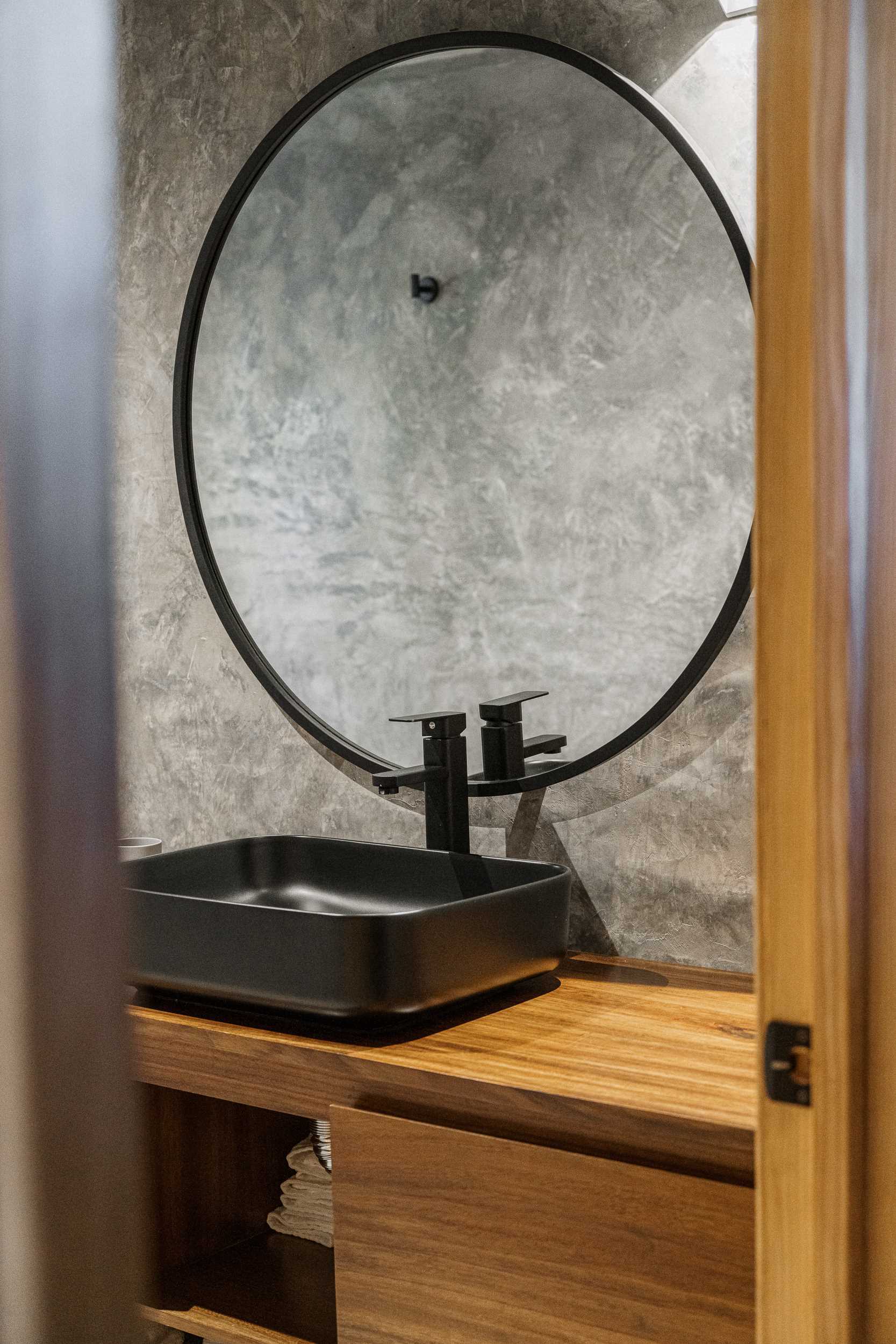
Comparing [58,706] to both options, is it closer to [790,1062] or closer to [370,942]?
[790,1062]

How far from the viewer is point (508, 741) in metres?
1.38

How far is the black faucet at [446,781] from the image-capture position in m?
1.36

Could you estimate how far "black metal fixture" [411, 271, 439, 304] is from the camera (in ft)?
4.87

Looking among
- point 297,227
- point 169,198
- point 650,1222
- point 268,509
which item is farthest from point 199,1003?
point 169,198

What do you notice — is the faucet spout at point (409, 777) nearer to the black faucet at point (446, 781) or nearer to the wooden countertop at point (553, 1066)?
the black faucet at point (446, 781)

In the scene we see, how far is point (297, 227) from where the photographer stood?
1.60 m

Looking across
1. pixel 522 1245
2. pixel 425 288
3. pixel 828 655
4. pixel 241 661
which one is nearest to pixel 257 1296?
pixel 522 1245

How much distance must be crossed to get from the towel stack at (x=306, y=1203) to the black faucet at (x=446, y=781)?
403mm

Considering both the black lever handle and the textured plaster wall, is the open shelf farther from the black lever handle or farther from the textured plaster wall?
the black lever handle

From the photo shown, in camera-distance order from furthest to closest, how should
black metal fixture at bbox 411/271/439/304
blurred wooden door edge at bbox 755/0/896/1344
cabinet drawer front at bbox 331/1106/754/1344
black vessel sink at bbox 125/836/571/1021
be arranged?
1. black metal fixture at bbox 411/271/439/304
2. black vessel sink at bbox 125/836/571/1021
3. cabinet drawer front at bbox 331/1106/754/1344
4. blurred wooden door edge at bbox 755/0/896/1344

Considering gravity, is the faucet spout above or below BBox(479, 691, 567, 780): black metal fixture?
below

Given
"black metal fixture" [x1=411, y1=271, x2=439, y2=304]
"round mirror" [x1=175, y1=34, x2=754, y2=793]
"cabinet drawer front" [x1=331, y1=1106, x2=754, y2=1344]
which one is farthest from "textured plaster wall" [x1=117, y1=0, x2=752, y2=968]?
"cabinet drawer front" [x1=331, y1=1106, x2=754, y2=1344]

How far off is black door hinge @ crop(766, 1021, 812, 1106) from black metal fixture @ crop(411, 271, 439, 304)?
41.7 inches

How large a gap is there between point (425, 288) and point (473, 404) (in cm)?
16
